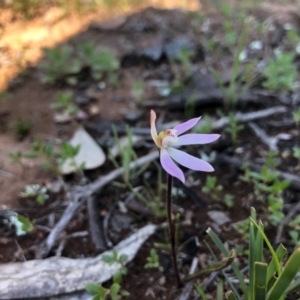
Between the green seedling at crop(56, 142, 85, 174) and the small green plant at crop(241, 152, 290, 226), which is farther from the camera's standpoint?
the green seedling at crop(56, 142, 85, 174)

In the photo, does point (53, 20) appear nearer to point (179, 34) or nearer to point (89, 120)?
point (179, 34)

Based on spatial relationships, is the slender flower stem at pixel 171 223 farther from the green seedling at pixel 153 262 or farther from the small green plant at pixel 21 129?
the small green plant at pixel 21 129

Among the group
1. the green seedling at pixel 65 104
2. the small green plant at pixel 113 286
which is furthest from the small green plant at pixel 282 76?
the small green plant at pixel 113 286

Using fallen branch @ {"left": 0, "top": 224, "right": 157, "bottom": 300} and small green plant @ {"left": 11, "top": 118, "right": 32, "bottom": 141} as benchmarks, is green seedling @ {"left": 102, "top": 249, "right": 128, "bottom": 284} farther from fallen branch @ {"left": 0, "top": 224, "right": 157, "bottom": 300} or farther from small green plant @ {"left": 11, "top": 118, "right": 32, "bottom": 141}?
small green plant @ {"left": 11, "top": 118, "right": 32, "bottom": 141}

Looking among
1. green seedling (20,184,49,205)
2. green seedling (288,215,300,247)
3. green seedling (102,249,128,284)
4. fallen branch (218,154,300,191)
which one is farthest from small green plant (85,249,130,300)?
fallen branch (218,154,300,191)

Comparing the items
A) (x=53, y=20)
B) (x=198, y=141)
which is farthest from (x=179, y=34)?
(x=198, y=141)

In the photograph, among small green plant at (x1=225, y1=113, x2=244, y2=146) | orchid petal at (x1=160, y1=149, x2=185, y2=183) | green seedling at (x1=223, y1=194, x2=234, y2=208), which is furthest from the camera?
small green plant at (x1=225, y1=113, x2=244, y2=146)
